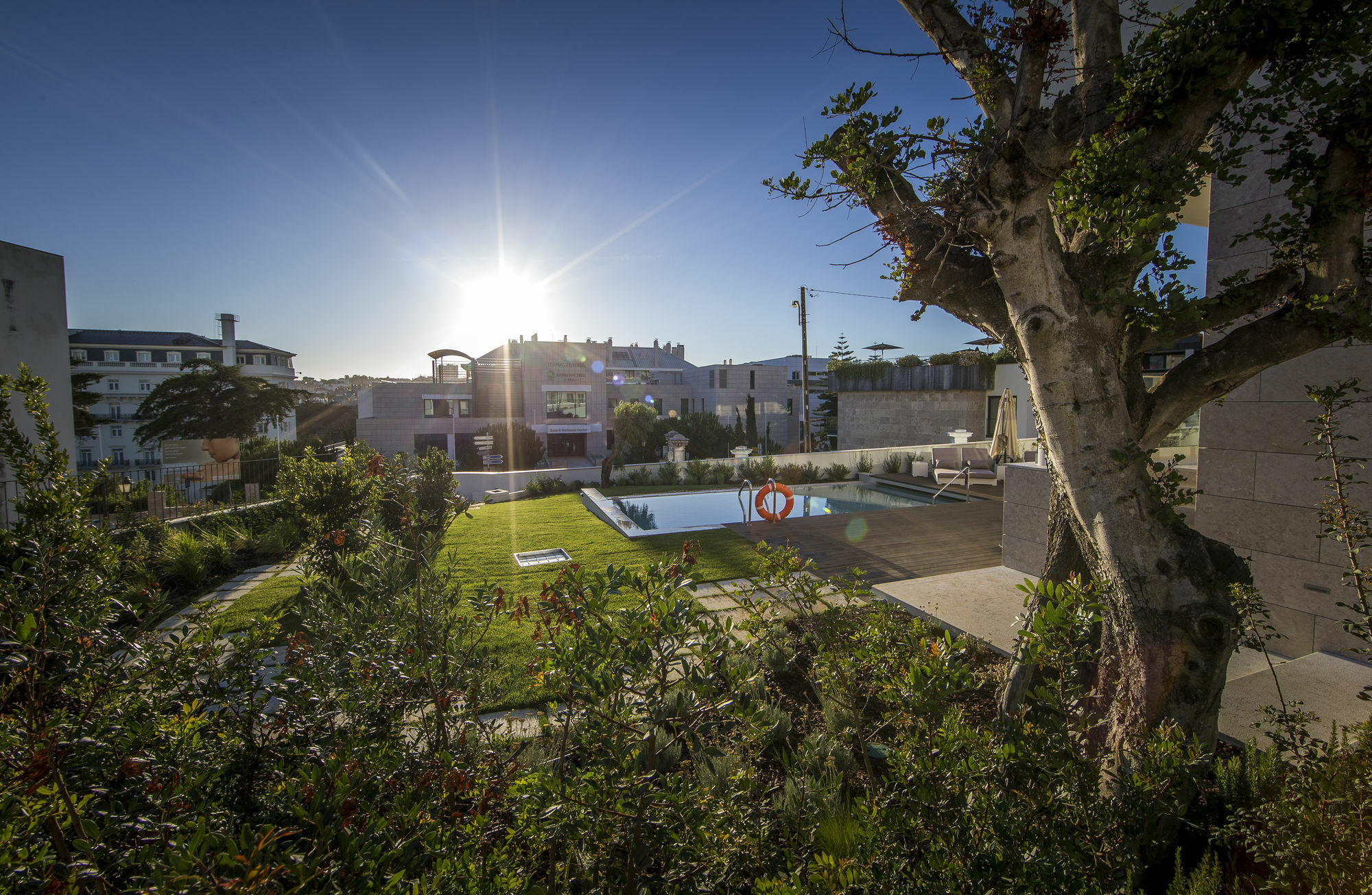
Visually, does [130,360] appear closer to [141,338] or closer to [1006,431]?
[141,338]

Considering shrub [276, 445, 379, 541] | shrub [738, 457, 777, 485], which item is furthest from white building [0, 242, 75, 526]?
shrub [738, 457, 777, 485]

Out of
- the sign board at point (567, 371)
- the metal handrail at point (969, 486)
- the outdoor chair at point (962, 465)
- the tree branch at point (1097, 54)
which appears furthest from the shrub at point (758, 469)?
the sign board at point (567, 371)

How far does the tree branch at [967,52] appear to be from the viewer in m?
2.38

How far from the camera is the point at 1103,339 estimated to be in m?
2.25

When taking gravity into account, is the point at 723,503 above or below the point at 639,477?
below

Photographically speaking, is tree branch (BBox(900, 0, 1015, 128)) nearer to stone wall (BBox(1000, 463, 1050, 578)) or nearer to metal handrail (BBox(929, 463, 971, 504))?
stone wall (BBox(1000, 463, 1050, 578))

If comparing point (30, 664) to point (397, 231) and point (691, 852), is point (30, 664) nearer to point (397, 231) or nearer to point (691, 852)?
point (691, 852)

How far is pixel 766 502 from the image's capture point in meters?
9.83

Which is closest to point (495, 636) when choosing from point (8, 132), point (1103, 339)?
point (1103, 339)

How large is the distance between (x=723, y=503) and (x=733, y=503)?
0.23 meters

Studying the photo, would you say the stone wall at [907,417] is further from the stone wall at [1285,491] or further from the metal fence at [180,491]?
the metal fence at [180,491]

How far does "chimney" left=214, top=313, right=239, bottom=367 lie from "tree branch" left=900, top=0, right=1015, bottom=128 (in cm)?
6898

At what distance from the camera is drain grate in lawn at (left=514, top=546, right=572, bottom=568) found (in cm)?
723

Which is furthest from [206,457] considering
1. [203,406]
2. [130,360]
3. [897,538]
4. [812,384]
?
[130,360]
